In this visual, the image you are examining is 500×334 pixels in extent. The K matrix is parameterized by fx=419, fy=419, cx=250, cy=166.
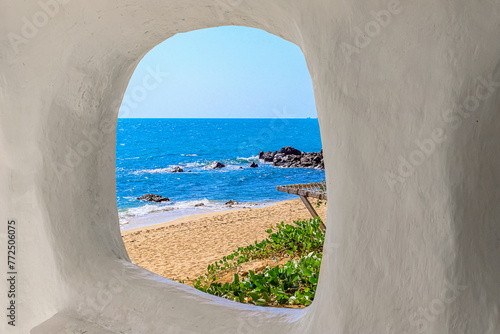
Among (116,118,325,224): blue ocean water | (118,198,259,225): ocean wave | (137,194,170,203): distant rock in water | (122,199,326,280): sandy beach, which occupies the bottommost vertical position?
(122,199,326,280): sandy beach

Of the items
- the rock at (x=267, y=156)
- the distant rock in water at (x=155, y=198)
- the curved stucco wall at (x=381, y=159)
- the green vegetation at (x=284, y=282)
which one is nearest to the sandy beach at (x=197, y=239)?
the green vegetation at (x=284, y=282)

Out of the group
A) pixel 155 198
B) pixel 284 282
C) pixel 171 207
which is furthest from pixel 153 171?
pixel 284 282

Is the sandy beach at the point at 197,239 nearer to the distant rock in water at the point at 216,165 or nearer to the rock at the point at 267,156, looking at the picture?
the distant rock in water at the point at 216,165

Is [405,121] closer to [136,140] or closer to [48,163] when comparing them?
[48,163]

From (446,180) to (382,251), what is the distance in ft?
1.08

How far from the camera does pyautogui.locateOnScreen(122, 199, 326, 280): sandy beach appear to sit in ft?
27.7

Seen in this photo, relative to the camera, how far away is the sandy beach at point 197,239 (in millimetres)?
8430

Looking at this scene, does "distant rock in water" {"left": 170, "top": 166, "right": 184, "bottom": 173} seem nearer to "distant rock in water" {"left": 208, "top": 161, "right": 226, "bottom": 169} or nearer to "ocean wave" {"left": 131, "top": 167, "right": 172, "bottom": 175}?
"ocean wave" {"left": 131, "top": 167, "right": 172, "bottom": 175}

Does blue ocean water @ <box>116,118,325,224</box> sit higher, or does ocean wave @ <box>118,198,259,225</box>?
blue ocean water @ <box>116,118,325,224</box>

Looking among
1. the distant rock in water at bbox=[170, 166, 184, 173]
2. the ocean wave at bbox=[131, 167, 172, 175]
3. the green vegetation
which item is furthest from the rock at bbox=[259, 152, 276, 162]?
the green vegetation

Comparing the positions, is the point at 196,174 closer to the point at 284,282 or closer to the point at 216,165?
the point at 216,165

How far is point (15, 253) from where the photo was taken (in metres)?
2.49

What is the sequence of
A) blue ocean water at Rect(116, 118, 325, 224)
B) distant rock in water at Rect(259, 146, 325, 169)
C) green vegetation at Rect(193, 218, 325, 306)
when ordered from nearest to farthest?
green vegetation at Rect(193, 218, 325, 306) → blue ocean water at Rect(116, 118, 325, 224) → distant rock in water at Rect(259, 146, 325, 169)

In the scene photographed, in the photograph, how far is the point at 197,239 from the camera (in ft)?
35.4
